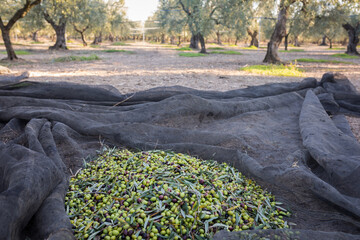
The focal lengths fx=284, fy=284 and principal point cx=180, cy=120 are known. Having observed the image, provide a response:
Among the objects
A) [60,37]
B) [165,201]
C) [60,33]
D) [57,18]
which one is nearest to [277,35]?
[165,201]

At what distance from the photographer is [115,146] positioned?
3.37 metres

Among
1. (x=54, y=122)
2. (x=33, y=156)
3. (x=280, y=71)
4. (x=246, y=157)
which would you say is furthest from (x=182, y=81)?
(x=33, y=156)

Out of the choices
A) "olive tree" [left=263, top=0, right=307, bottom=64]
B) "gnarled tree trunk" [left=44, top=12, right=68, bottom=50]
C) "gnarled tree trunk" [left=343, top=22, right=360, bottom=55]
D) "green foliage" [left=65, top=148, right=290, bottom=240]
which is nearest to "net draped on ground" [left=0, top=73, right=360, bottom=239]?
"green foliage" [left=65, top=148, right=290, bottom=240]

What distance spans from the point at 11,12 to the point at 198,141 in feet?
89.2

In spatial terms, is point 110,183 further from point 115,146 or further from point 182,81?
point 182,81

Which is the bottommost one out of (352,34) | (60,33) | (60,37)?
(60,37)

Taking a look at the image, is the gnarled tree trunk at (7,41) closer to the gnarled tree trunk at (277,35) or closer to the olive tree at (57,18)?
the olive tree at (57,18)

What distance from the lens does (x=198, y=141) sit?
11.1 ft

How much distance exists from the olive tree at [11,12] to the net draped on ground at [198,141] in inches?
415

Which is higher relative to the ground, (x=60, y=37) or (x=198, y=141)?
(x=60, y=37)

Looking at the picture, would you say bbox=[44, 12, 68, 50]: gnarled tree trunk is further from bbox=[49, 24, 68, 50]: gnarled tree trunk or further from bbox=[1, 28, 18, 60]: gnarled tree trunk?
bbox=[1, 28, 18, 60]: gnarled tree trunk

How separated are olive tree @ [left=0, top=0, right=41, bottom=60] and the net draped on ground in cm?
1055

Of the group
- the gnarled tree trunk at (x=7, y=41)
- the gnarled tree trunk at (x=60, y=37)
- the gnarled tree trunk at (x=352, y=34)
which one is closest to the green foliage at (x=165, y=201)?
the gnarled tree trunk at (x=7, y=41)

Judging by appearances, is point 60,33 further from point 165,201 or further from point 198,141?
point 165,201
